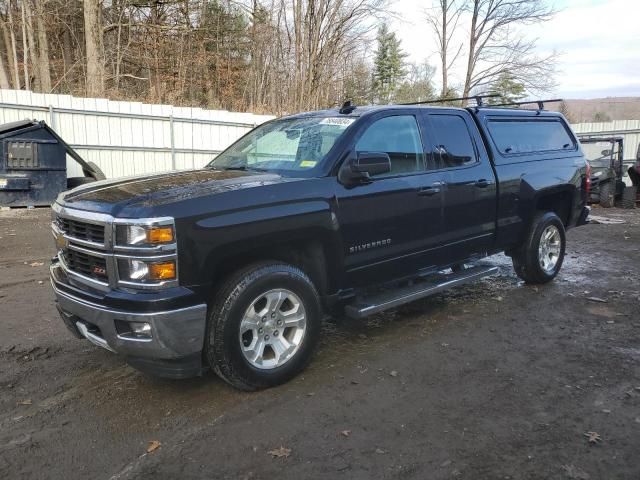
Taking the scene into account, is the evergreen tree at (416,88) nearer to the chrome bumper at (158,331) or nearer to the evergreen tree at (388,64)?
the evergreen tree at (388,64)

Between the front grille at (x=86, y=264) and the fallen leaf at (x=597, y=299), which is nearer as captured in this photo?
the front grille at (x=86, y=264)

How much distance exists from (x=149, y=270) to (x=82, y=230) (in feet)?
2.22

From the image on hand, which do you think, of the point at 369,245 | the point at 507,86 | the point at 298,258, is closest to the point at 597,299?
the point at 369,245

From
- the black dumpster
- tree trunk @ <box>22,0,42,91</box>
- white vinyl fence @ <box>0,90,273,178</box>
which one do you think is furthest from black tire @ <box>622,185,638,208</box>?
tree trunk @ <box>22,0,42,91</box>

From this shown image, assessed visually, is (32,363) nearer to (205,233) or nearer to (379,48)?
(205,233)

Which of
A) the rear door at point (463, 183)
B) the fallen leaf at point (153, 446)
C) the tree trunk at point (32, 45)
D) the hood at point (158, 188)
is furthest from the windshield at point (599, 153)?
the tree trunk at point (32, 45)

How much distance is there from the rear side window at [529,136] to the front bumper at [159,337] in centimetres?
389

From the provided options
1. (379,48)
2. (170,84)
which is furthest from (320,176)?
(379,48)

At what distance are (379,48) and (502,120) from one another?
6112 centimetres

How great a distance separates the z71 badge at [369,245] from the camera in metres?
4.18

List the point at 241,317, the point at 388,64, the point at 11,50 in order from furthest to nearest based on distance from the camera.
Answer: the point at 388,64 < the point at 11,50 < the point at 241,317

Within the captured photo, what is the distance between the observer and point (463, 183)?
16.6 ft

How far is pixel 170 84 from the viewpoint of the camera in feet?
77.7

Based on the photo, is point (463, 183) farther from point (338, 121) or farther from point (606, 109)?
point (606, 109)
